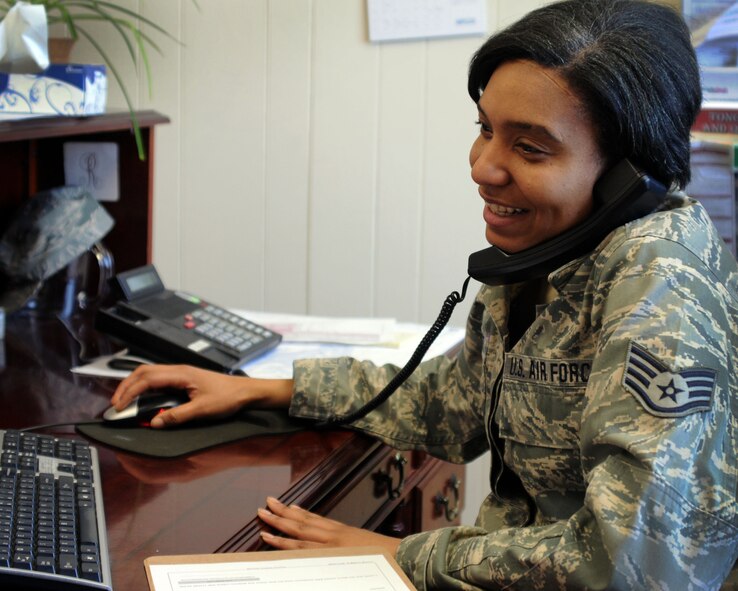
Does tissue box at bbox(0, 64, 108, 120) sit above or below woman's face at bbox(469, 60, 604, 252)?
above

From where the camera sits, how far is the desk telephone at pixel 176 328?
1.40 m

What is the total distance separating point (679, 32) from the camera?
1001 millimetres

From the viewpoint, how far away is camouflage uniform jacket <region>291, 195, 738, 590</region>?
0.80m

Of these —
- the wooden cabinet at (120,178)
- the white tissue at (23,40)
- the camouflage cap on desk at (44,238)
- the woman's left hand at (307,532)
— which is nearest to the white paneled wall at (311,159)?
the wooden cabinet at (120,178)

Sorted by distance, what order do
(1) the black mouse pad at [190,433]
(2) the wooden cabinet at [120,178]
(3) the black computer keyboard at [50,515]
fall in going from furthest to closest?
(2) the wooden cabinet at [120,178]
(1) the black mouse pad at [190,433]
(3) the black computer keyboard at [50,515]

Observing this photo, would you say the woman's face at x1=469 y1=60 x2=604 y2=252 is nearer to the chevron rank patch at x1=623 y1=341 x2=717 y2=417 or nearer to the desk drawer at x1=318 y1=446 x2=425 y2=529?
the chevron rank patch at x1=623 y1=341 x2=717 y2=417

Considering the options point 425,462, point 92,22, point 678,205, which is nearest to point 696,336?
point 678,205

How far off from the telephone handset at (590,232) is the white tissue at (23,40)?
2.44 ft

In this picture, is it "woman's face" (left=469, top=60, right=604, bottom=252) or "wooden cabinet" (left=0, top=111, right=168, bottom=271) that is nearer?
"woman's face" (left=469, top=60, right=604, bottom=252)

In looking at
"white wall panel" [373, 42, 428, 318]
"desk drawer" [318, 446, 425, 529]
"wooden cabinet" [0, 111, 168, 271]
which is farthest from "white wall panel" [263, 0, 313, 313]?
"desk drawer" [318, 446, 425, 529]

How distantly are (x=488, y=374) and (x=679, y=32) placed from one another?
0.41 metres

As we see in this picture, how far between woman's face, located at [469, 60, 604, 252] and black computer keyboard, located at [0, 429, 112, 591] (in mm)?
482

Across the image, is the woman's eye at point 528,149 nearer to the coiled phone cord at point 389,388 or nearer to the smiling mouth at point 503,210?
the smiling mouth at point 503,210

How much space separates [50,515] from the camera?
33.5 inches
